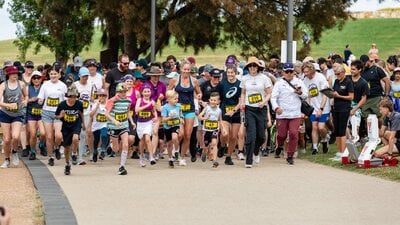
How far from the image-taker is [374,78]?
21.2 meters

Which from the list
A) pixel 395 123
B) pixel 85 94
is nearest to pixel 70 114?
pixel 85 94

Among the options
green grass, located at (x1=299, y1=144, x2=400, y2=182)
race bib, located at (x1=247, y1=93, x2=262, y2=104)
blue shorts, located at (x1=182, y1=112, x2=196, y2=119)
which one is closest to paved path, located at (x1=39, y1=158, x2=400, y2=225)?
green grass, located at (x1=299, y1=144, x2=400, y2=182)

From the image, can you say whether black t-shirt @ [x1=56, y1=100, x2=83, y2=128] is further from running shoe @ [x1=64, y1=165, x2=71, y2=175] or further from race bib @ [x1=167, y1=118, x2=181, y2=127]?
race bib @ [x1=167, y1=118, x2=181, y2=127]

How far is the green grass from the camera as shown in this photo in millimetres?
15733

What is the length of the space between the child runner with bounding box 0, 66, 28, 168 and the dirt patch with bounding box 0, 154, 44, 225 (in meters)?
0.37

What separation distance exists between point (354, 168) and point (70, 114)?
4.58 meters

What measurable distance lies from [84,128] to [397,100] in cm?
602

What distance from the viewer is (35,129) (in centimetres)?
1992

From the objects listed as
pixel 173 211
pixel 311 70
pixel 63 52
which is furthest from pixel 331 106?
pixel 63 52

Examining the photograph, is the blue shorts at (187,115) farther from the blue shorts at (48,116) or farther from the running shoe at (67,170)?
the running shoe at (67,170)

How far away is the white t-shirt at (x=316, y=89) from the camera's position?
20.0 meters

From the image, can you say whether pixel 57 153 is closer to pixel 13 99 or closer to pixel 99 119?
pixel 99 119

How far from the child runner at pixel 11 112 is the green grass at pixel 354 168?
17.0 feet

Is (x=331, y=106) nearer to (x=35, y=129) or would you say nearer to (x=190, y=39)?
(x=35, y=129)
